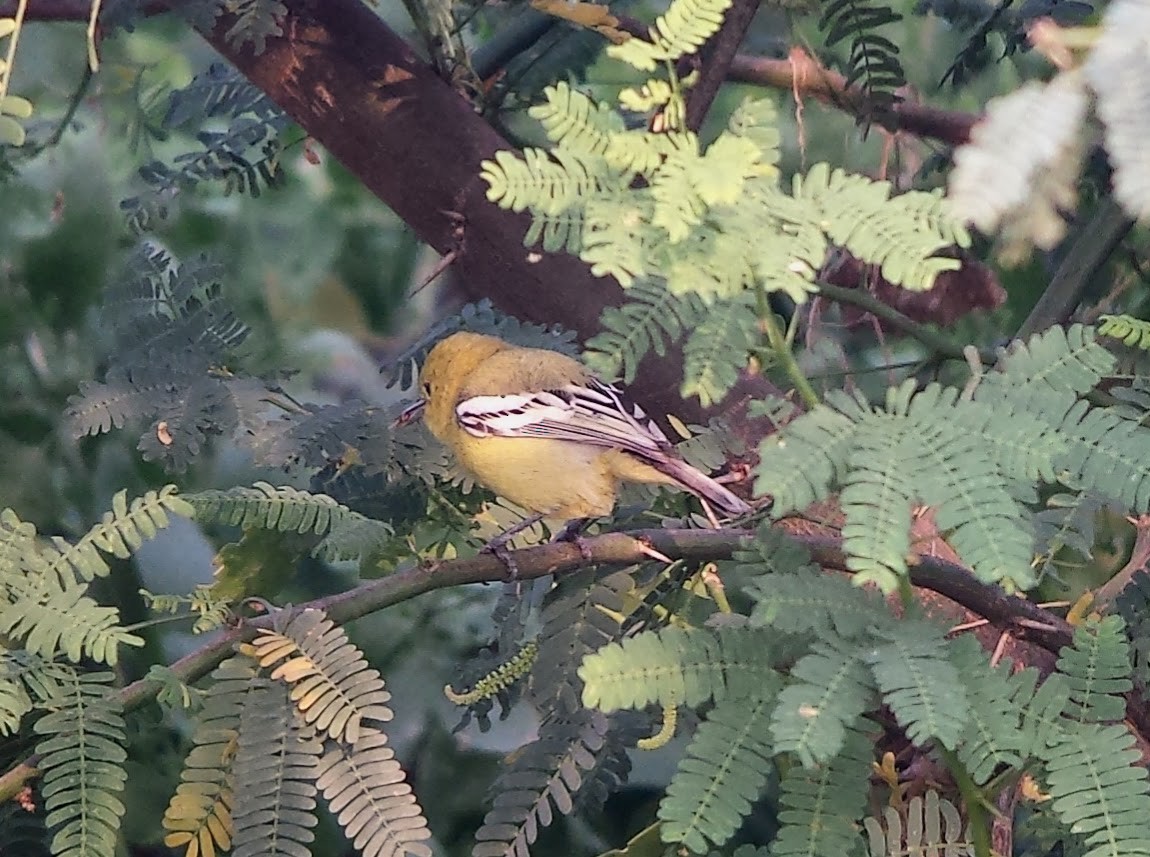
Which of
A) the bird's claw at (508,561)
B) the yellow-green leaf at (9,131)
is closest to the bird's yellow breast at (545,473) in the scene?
the bird's claw at (508,561)

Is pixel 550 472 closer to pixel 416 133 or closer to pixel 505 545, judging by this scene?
pixel 505 545

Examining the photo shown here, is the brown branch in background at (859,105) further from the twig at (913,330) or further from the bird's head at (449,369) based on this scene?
the bird's head at (449,369)

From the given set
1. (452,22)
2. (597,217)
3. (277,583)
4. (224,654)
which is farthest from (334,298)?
(597,217)

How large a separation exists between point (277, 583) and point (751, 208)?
634mm

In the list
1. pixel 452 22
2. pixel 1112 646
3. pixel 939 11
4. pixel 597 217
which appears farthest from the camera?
pixel 939 11

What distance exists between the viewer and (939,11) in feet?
5.79

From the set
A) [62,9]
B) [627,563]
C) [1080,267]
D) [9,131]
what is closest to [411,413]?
[627,563]

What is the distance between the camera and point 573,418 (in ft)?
4.80

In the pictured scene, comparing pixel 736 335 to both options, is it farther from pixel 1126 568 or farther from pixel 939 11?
pixel 939 11

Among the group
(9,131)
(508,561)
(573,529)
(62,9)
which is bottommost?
(573,529)

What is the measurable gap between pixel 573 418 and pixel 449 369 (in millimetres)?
180

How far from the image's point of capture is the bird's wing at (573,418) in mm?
1379

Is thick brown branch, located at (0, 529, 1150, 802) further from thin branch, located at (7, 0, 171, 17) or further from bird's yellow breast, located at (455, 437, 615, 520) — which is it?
thin branch, located at (7, 0, 171, 17)

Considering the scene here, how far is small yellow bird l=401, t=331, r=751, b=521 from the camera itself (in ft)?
4.68
